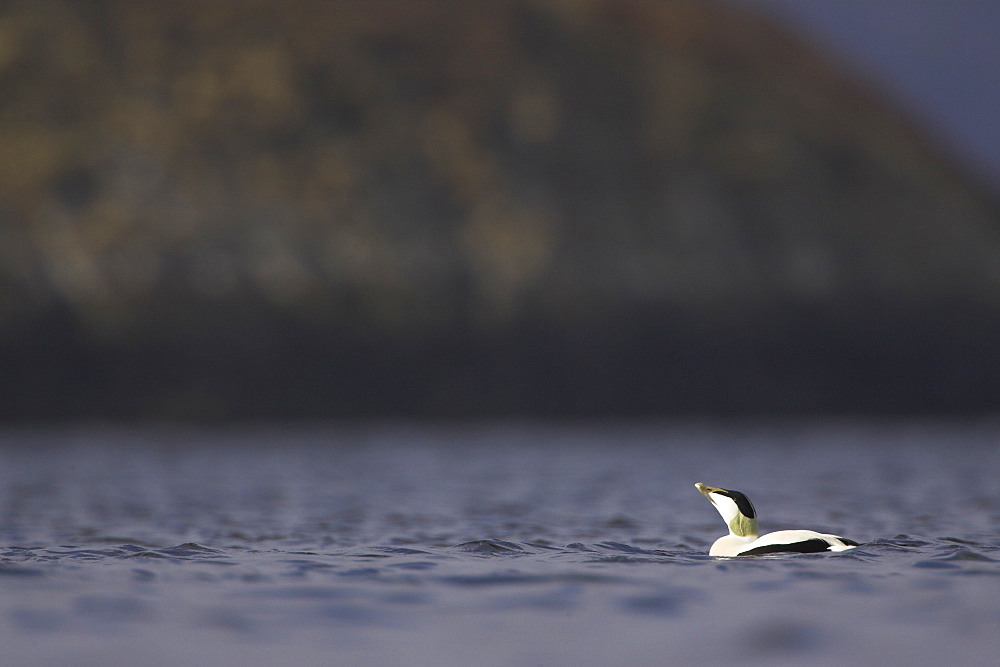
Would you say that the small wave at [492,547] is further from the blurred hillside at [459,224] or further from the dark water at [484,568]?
the blurred hillside at [459,224]

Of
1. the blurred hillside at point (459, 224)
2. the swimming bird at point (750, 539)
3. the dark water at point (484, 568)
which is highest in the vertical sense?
the blurred hillside at point (459, 224)

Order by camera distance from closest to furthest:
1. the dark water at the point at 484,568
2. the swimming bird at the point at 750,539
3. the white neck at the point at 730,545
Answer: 1. the dark water at the point at 484,568
2. the swimming bird at the point at 750,539
3. the white neck at the point at 730,545

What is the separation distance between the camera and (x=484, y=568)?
11.7 meters

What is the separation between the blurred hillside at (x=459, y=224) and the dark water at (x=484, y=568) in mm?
17155

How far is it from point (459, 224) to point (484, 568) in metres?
38.2

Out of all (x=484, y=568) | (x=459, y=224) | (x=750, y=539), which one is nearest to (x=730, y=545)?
(x=750, y=539)

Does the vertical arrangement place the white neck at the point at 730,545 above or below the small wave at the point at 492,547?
above

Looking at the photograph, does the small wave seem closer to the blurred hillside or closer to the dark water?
the dark water

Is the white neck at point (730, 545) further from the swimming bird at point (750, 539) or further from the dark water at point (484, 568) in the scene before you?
the dark water at point (484, 568)

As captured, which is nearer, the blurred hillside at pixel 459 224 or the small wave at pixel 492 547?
the small wave at pixel 492 547

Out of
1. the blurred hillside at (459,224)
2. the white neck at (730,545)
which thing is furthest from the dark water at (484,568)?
the blurred hillside at (459,224)

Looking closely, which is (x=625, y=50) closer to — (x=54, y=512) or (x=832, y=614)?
(x=54, y=512)

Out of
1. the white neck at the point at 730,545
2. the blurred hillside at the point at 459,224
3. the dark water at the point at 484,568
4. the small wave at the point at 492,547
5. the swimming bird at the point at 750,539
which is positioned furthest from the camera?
the blurred hillside at the point at 459,224

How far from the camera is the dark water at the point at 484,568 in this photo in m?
8.41
